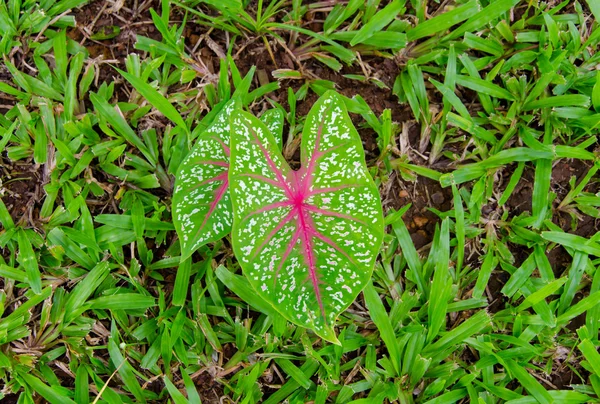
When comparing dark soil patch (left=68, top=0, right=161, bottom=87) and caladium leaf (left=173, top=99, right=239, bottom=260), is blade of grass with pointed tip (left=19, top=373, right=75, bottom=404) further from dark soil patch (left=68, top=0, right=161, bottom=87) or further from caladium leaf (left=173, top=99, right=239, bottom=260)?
dark soil patch (left=68, top=0, right=161, bottom=87)

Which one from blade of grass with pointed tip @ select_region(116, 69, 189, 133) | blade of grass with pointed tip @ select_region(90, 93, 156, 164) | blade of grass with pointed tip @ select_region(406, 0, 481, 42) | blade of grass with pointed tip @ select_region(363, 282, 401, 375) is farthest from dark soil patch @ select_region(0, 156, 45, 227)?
blade of grass with pointed tip @ select_region(406, 0, 481, 42)

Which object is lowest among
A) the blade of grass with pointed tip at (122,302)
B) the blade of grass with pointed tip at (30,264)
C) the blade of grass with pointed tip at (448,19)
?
the blade of grass with pointed tip at (122,302)

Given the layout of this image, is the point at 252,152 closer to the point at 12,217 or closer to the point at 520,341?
the point at 12,217

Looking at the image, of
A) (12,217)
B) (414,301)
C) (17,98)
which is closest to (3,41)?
(17,98)

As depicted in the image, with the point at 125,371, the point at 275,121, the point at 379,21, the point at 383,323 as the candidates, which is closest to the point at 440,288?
the point at 383,323

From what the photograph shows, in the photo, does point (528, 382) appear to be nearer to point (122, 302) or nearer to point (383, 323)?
point (383, 323)

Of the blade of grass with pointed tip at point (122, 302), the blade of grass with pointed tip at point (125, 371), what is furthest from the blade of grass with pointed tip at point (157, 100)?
the blade of grass with pointed tip at point (125, 371)

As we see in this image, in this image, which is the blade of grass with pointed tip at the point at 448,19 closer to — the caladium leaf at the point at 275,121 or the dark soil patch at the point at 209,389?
the caladium leaf at the point at 275,121
